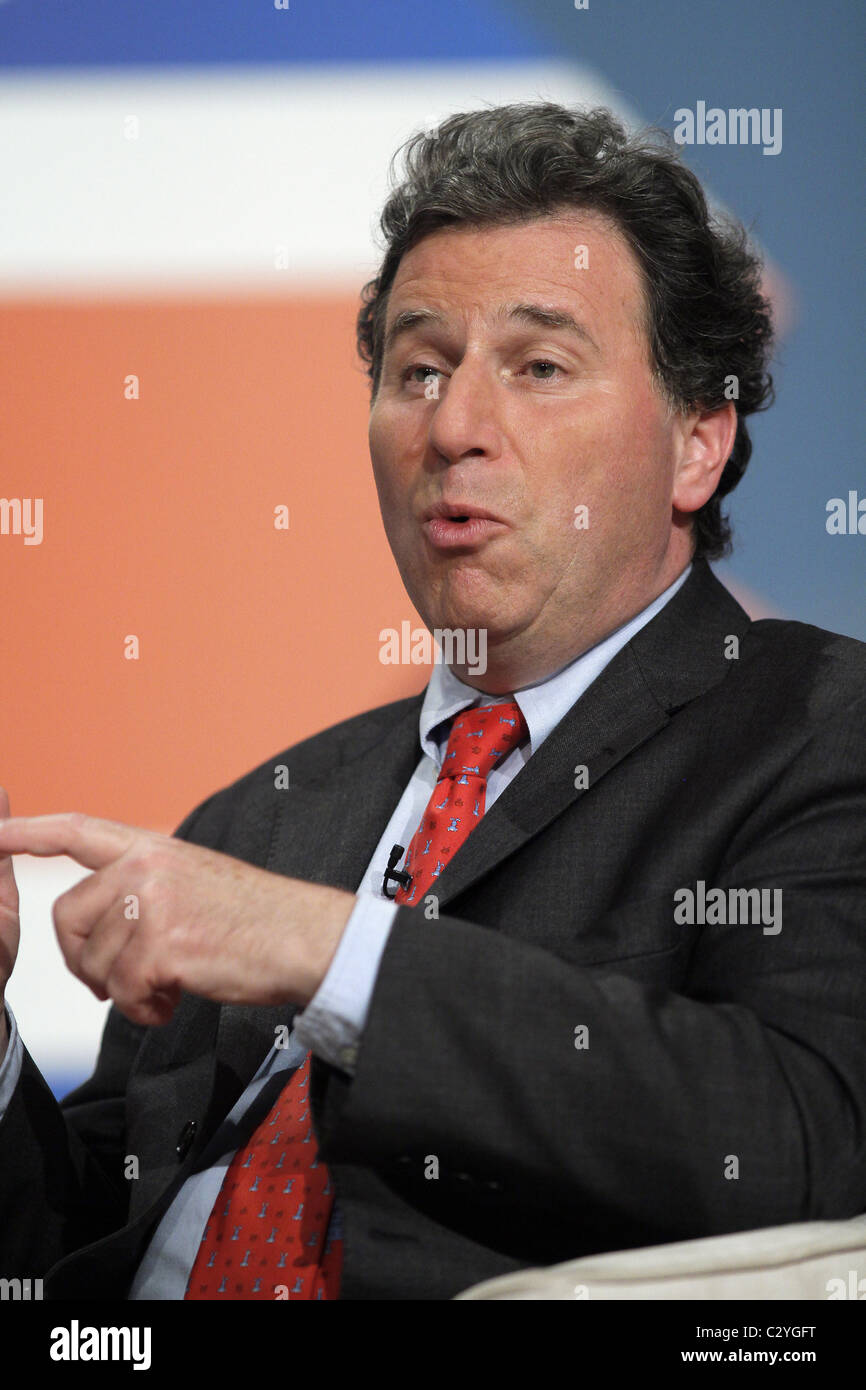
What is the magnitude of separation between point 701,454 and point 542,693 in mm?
451

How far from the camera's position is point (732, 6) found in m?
2.43

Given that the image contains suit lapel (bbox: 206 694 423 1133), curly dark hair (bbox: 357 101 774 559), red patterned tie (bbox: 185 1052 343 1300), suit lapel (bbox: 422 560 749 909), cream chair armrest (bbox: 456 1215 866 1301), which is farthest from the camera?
curly dark hair (bbox: 357 101 774 559)

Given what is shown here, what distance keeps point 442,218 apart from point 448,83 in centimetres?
73

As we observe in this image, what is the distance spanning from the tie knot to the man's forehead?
1.72 feet

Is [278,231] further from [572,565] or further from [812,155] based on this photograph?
[572,565]

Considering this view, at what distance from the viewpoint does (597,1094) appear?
1.24 meters

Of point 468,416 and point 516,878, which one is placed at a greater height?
point 468,416

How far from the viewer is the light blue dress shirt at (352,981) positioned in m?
1.27

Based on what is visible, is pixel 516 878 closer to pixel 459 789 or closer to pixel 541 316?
pixel 459 789

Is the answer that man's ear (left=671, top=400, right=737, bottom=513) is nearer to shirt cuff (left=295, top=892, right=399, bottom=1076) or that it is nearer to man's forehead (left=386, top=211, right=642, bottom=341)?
man's forehead (left=386, top=211, right=642, bottom=341)


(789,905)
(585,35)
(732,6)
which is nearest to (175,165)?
(585,35)

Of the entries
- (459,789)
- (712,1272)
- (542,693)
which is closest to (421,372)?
(542,693)

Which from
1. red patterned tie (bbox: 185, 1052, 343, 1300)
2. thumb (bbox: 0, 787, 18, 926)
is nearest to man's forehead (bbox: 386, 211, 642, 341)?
thumb (bbox: 0, 787, 18, 926)

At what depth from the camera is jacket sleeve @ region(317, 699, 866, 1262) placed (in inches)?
48.9
